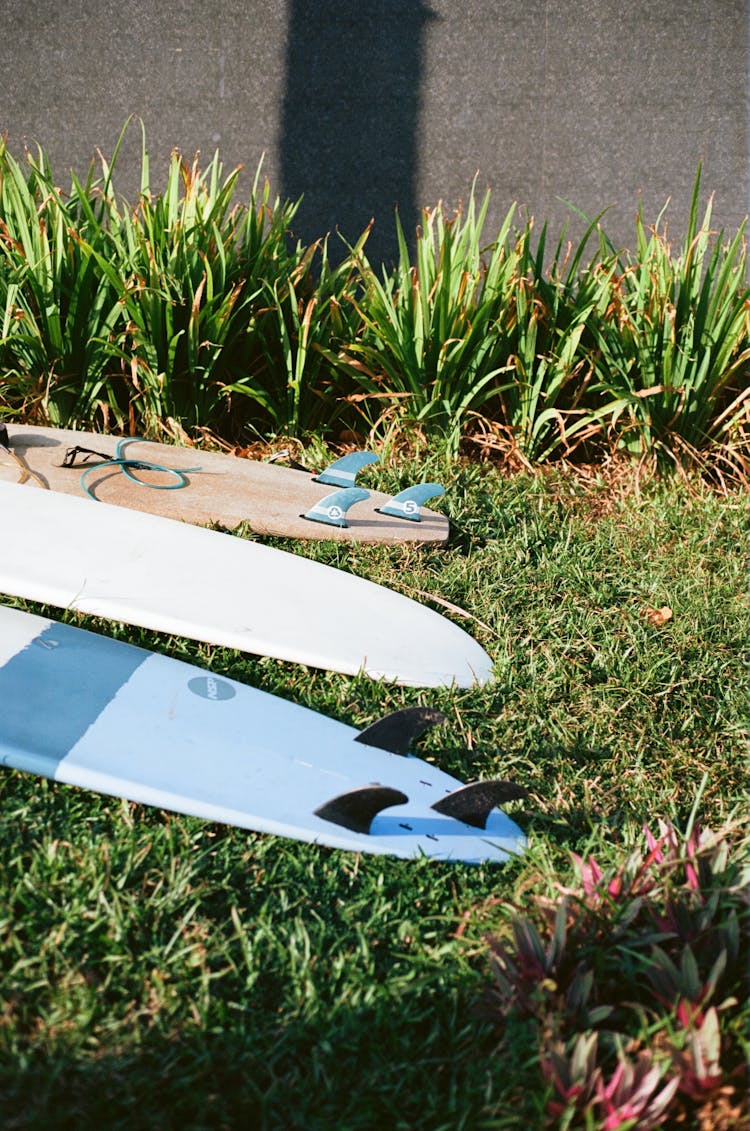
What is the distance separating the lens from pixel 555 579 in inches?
97.1

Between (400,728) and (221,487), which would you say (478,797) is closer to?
(400,728)

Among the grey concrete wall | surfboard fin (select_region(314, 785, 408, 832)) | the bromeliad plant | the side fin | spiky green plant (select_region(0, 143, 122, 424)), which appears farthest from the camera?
the grey concrete wall

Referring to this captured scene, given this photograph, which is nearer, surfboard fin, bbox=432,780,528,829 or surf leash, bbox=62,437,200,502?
surfboard fin, bbox=432,780,528,829

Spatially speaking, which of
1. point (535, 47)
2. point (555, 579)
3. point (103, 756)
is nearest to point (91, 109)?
point (535, 47)

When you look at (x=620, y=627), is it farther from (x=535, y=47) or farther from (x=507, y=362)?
(x=535, y=47)

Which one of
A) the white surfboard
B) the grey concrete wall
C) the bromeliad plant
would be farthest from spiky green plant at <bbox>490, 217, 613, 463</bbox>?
the grey concrete wall

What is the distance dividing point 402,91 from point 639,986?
16.3ft

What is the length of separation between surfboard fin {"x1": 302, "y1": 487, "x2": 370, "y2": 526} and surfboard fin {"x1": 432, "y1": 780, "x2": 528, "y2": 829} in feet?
3.75

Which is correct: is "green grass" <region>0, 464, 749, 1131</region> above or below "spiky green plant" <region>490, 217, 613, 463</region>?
below

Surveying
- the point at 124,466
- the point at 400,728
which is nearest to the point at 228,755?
the point at 400,728

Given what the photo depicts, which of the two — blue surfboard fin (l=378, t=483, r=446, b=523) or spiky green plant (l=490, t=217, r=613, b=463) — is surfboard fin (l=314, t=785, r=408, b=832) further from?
spiky green plant (l=490, t=217, r=613, b=463)

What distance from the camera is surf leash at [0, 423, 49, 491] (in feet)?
8.71

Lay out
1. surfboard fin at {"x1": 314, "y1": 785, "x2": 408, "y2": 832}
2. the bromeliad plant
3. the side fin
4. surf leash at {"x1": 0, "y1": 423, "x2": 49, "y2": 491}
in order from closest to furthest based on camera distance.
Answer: the bromeliad plant, surfboard fin at {"x1": 314, "y1": 785, "x2": 408, "y2": 832}, the side fin, surf leash at {"x1": 0, "y1": 423, "x2": 49, "y2": 491}

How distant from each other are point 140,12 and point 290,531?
3.98 meters
